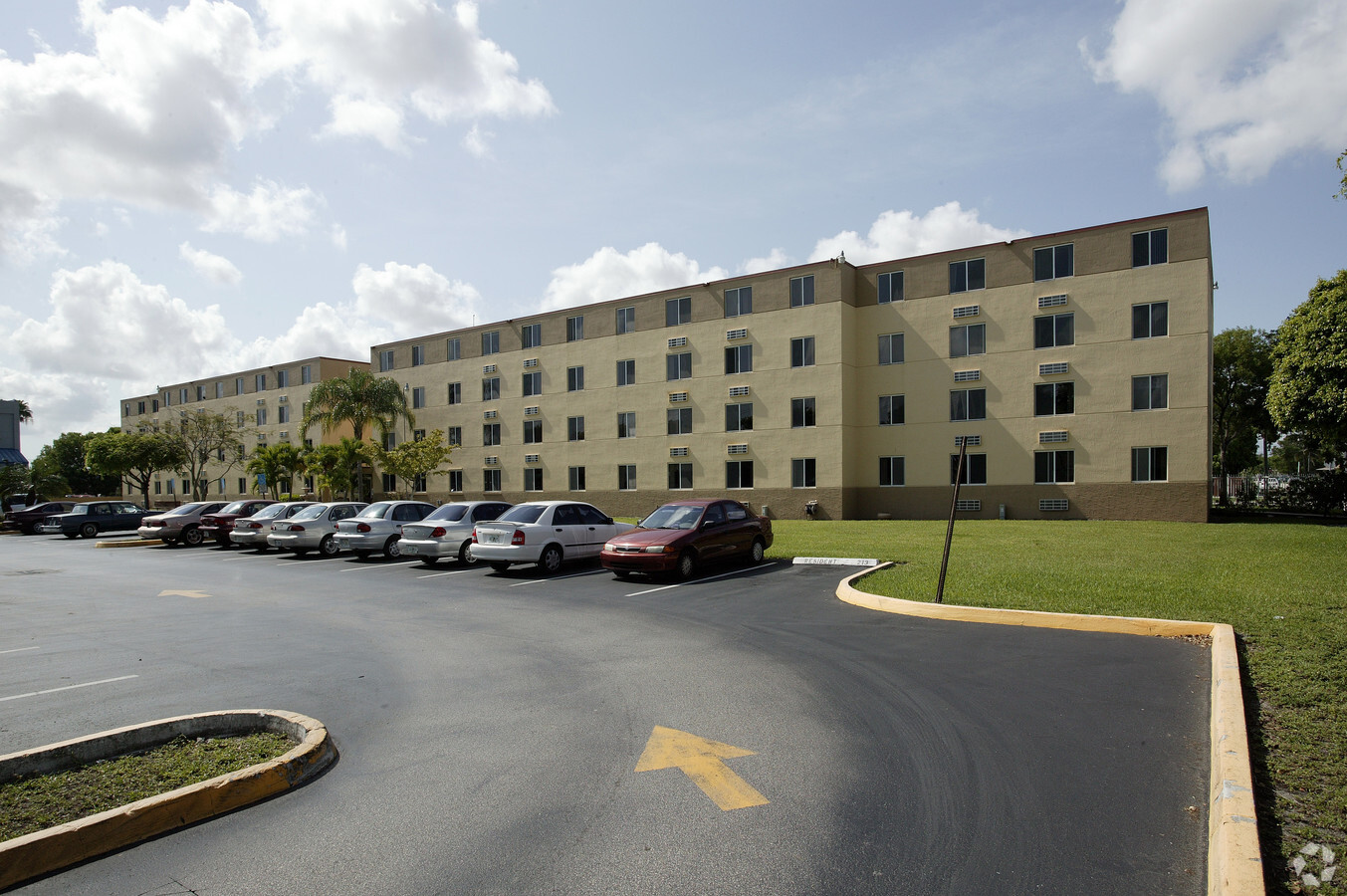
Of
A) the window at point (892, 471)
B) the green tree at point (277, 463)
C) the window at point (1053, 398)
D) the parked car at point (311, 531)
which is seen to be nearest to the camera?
the parked car at point (311, 531)

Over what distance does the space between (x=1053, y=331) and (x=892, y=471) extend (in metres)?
9.16

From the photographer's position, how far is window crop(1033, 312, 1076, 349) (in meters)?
32.4

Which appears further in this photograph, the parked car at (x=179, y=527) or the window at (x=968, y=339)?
the window at (x=968, y=339)

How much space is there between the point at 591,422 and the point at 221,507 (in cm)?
1964

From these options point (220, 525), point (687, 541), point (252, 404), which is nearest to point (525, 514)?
point (687, 541)

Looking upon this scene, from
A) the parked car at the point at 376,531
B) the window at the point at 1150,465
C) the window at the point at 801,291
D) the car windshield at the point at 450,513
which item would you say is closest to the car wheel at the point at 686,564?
the car windshield at the point at 450,513

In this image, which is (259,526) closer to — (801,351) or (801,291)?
(801,351)

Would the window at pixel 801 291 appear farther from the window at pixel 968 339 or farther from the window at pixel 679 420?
the window at pixel 679 420

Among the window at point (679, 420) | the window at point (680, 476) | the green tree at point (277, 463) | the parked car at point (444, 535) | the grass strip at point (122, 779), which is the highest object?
the window at point (679, 420)

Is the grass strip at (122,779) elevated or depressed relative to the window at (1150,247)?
depressed

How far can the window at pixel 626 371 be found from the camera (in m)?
42.9

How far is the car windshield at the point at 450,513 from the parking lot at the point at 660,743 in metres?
7.19

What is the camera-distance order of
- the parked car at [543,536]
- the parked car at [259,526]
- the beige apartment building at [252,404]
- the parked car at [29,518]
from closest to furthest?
1. the parked car at [543,536]
2. the parked car at [259,526]
3. the parked car at [29,518]
4. the beige apartment building at [252,404]

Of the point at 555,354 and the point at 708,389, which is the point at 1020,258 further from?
the point at 555,354
